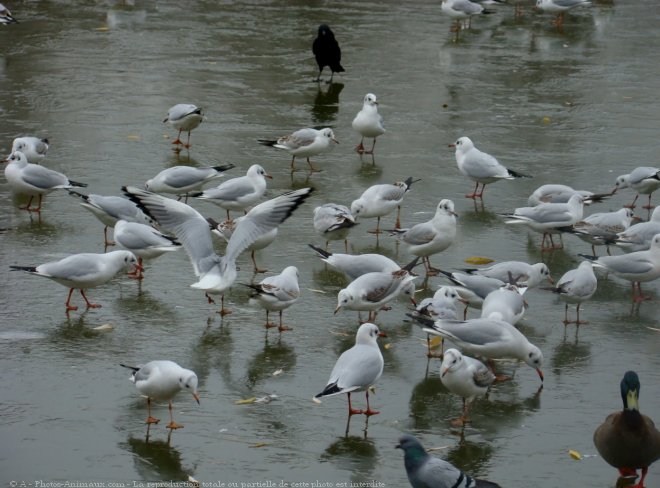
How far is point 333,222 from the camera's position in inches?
398

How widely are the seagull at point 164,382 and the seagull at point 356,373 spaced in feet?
2.63

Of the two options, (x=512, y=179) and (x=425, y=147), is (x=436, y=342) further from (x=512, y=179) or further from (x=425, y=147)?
(x=425, y=147)

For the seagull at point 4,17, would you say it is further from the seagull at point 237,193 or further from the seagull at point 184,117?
the seagull at point 237,193

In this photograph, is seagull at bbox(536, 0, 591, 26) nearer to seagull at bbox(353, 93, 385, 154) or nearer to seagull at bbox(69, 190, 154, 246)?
seagull at bbox(353, 93, 385, 154)

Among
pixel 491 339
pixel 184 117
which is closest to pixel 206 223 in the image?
pixel 491 339

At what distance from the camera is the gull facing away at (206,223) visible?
8.99 m

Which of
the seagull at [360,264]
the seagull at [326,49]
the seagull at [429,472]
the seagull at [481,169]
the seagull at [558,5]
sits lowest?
the seagull at [429,472]

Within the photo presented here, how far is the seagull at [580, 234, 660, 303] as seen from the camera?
9492 mm

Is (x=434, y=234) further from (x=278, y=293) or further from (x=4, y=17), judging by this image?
(x=4, y=17)

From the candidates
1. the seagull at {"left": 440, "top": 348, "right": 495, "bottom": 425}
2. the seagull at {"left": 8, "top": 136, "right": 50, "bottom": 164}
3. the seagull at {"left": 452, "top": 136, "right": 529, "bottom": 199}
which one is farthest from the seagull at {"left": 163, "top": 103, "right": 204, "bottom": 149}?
the seagull at {"left": 440, "top": 348, "right": 495, "bottom": 425}

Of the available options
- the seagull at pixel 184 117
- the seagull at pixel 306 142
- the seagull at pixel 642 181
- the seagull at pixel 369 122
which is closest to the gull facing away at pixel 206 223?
the seagull at pixel 306 142

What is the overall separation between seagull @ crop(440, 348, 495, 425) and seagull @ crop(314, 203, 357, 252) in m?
2.89

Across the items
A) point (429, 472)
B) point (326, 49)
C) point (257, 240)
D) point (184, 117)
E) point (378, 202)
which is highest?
point (326, 49)

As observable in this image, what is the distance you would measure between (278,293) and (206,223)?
1.10 meters
